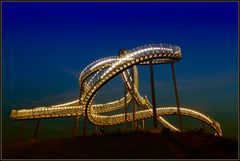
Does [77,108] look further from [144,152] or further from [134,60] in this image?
[144,152]

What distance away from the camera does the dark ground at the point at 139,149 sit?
15.9 meters

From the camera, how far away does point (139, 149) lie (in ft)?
56.7

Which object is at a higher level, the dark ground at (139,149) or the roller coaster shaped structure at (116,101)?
the roller coaster shaped structure at (116,101)

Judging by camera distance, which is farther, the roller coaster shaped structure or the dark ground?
the roller coaster shaped structure

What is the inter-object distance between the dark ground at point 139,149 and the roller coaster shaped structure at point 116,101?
11.1 metres

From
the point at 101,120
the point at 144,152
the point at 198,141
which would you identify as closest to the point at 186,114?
the point at 101,120

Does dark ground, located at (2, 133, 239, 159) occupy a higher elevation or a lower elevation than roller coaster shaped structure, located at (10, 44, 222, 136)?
lower

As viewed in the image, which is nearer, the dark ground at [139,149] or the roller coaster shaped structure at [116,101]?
the dark ground at [139,149]

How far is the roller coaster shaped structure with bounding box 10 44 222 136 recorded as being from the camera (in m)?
29.9

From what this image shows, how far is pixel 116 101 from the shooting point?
51031mm

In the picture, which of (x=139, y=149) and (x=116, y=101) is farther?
(x=116, y=101)

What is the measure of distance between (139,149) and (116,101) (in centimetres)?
3379

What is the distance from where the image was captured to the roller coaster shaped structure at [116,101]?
2991cm

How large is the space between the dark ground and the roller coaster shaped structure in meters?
11.1
